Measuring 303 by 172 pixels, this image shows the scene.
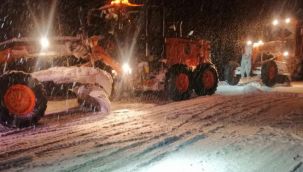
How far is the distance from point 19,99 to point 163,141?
310cm

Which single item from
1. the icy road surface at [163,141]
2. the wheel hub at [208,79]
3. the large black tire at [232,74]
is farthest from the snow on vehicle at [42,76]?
the large black tire at [232,74]

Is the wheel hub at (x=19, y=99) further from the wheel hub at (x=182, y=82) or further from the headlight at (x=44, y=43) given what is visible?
the wheel hub at (x=182, y=82)

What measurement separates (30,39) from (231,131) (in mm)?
5130

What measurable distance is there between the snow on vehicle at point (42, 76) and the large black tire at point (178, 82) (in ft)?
6.52

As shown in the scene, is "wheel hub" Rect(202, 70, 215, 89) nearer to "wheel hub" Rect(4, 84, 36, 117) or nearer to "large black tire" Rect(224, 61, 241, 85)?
"large black tire" Rect(224, 61, 241, 85)

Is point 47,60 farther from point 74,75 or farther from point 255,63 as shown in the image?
point 255,63

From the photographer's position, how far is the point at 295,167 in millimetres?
4812

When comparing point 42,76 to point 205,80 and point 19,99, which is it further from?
point 205,80

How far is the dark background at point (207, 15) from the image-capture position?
62.9 ft

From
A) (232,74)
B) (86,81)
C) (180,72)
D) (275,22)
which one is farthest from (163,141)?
(275,22)

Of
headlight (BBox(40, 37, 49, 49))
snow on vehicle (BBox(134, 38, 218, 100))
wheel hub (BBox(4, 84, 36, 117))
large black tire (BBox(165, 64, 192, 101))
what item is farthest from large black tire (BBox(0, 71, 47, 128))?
large black tire (BBox(165, 64, 192, 101))

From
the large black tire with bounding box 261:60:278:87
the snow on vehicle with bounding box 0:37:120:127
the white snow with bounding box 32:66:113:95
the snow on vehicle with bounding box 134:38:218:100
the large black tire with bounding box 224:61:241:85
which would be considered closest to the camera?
the snow on vehicle with bounding box 0:37:120:127

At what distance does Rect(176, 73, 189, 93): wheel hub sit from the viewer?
11.7 meters

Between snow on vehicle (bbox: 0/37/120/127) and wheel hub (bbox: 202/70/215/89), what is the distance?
3.79 meters
